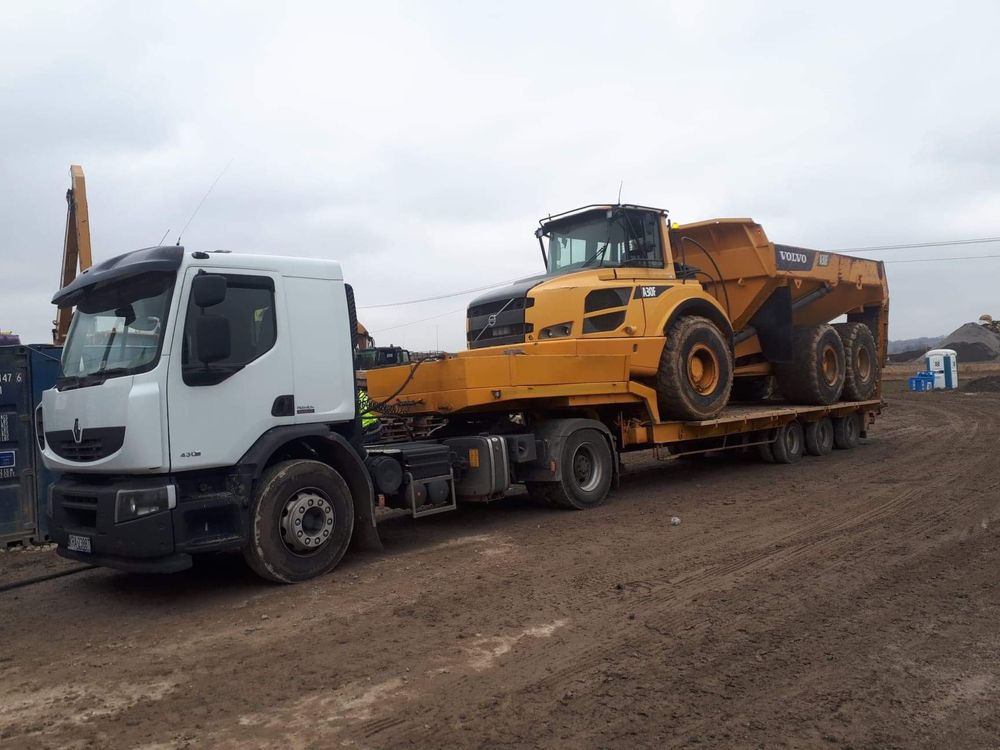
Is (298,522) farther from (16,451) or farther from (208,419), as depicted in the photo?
(16,451)

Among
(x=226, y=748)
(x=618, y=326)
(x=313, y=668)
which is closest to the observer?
(x=226, y=748)

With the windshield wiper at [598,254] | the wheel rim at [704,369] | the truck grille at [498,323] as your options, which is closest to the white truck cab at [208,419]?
the truck grille at [498,323]

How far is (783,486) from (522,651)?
701cm

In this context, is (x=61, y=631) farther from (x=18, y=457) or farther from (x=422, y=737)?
(x=18, y=457)

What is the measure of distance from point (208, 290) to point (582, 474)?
5.18 meters

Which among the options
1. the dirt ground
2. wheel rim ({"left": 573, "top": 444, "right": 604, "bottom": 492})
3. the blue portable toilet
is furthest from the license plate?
the blue portable toilet

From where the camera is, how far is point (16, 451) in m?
8.59

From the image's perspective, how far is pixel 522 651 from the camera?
4.66m

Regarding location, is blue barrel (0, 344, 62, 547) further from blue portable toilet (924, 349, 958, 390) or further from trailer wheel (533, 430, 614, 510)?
blue portable toilet (924, 349, 958, 390)

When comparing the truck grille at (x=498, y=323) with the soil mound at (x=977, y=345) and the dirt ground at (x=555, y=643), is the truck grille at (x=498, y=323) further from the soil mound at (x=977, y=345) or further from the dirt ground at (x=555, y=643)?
the soil mound at (x=977, y=345)

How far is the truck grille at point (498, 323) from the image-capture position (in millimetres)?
9859

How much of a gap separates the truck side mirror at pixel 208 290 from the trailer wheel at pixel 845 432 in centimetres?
1228

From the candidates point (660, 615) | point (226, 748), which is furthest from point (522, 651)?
point (226, 748)

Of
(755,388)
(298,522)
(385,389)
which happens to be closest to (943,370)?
(755,388)
